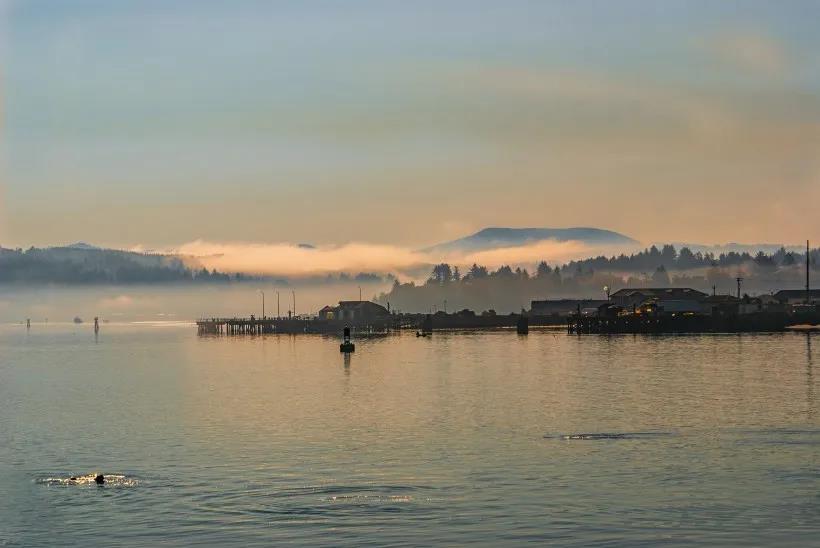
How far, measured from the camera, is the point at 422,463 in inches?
1918

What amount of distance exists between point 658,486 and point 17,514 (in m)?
22.3

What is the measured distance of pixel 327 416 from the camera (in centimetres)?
7125

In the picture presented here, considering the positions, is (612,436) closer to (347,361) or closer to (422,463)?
(422,463)

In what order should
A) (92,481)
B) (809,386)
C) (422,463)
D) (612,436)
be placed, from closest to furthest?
1. (92,481)
2. (422,463)
3. (612,436)
4. (809,386)

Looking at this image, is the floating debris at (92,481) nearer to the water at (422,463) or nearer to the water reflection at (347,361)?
the water at (422,463)

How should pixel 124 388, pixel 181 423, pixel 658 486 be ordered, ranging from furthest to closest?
pixel 124 388
pixel 181 423
pixel 658 486

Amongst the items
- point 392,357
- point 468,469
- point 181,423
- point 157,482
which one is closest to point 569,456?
point 468,469

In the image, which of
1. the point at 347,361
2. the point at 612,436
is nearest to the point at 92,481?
the point at 612,436

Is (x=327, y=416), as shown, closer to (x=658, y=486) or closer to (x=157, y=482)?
(x=157, y=482)

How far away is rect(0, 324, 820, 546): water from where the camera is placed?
3609cm

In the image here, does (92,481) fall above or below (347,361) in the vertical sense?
below

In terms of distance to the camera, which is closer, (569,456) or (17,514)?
(17,514)

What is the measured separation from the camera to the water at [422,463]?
36.1 meters

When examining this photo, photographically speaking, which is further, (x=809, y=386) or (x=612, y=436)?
(x=809, y=386)
